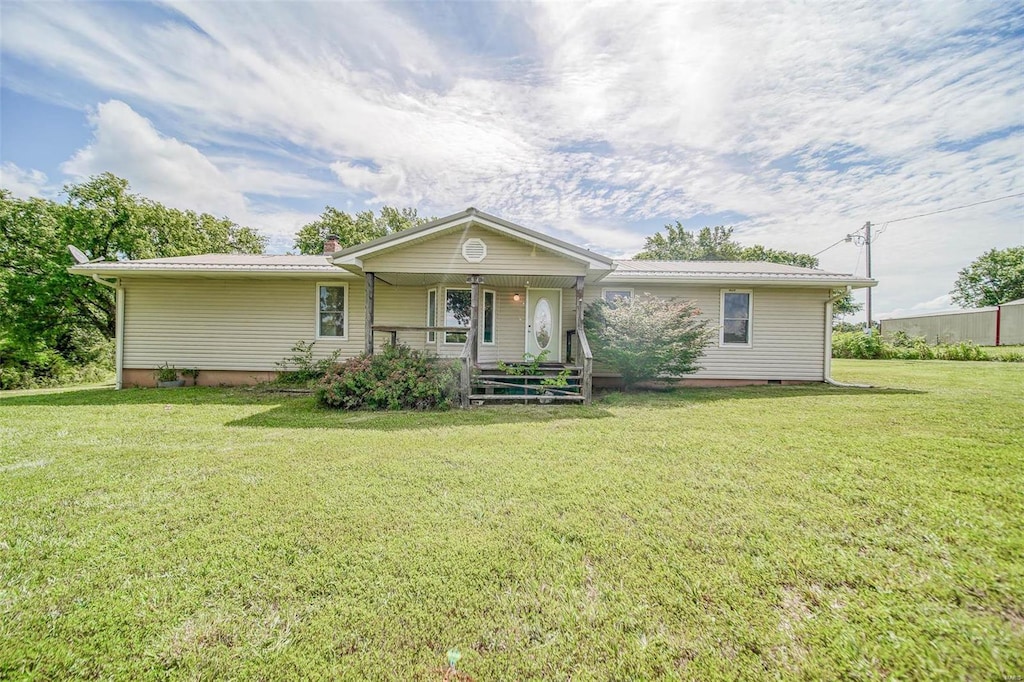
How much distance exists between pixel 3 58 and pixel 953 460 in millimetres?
18012

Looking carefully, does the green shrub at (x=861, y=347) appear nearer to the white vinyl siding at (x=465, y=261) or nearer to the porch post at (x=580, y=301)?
the porch post at (x=580, y=301)

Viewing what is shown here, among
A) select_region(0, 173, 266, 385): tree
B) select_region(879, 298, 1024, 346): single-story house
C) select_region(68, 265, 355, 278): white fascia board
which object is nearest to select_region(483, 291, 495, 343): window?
select_region(68, 265, 355, 278): white fascia board

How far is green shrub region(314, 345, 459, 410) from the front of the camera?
6.96m

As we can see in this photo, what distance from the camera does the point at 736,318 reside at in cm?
1019

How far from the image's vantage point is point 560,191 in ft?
46.6

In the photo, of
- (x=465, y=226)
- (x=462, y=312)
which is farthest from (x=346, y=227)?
(x=465, y=226)

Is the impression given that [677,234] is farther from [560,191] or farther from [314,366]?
[314,366]

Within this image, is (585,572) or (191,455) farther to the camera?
(191,455)

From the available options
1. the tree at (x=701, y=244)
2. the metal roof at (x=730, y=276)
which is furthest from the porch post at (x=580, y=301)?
the tree at (x=701, y=244)

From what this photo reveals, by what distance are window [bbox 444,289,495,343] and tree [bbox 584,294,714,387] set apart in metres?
2.52

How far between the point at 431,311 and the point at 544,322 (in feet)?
9.66

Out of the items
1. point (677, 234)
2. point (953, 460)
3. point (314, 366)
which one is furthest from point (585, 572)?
point (677, 234)

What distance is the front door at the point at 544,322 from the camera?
1003 centimetres

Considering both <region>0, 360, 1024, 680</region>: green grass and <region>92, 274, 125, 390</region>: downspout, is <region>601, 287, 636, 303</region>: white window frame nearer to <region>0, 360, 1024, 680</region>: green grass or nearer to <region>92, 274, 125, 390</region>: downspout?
<region>0, 360, 1024, 680</region>: green grass
